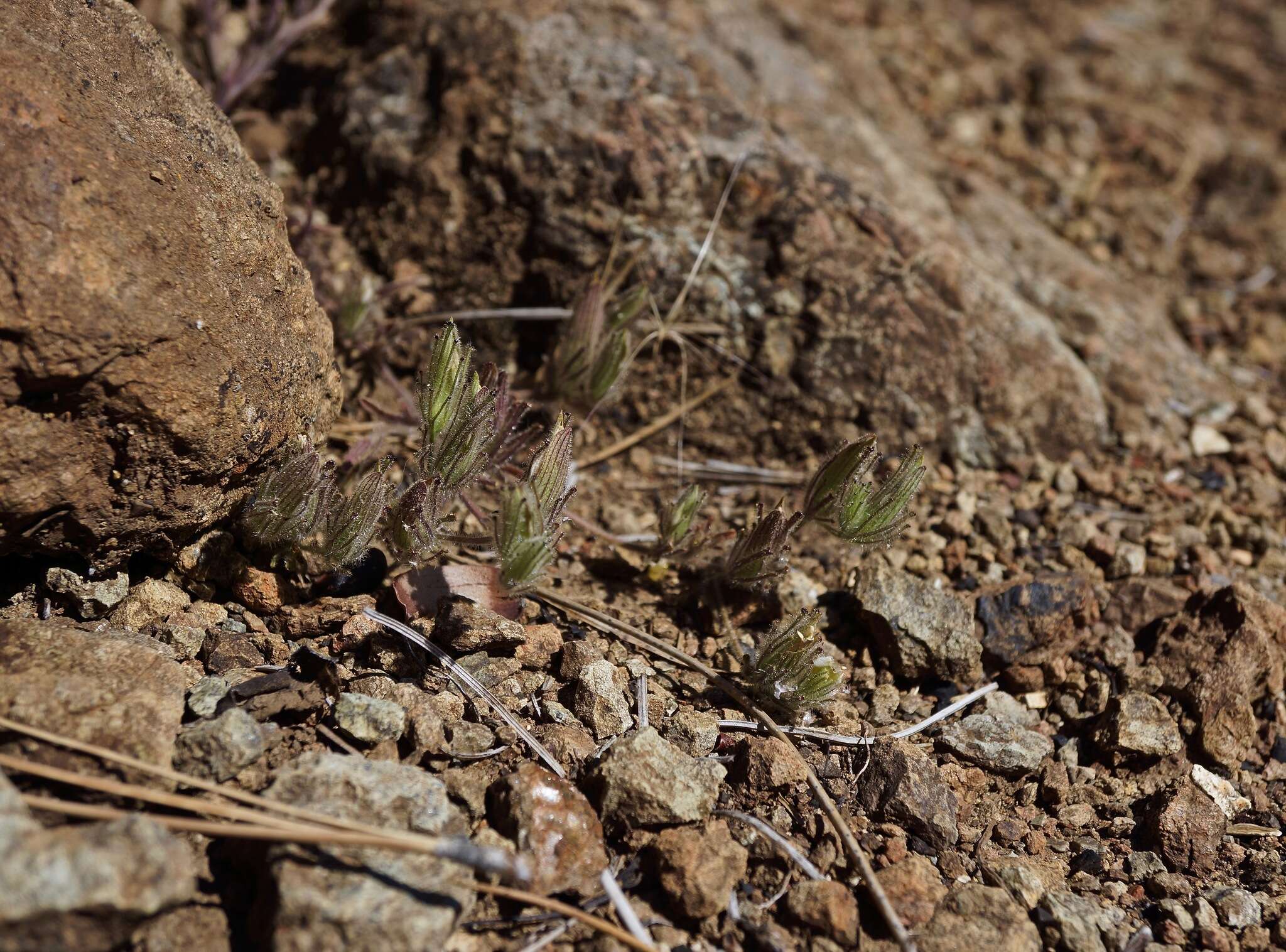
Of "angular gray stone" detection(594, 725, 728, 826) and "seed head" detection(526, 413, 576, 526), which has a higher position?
"seed head" detection(526, 413, 576, 526)

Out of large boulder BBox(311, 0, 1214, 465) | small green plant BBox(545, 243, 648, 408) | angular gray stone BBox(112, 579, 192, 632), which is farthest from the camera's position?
large boulder BBox(311, 0, 1214, 465)

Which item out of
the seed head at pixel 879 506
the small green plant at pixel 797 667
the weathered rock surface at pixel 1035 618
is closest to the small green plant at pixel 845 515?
the seed head at pixel 879 506

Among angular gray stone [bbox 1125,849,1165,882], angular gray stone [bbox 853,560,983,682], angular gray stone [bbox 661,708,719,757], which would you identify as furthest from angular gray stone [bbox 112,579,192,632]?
angular gray stone [bbox 1125,849,1165,882]

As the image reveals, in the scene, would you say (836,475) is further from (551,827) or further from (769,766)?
(551,827)

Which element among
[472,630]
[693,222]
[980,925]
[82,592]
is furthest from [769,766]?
[693,222]

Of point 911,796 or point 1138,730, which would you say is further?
point 1138,730

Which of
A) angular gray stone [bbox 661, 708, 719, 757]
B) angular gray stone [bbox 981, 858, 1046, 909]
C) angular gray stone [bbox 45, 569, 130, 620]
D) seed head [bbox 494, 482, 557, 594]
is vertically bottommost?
angular gray stone [bbox 981, 858, 1046, 909]

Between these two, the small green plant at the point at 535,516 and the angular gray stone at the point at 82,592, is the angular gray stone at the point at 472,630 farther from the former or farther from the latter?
the angular gray stone at the point at 82,592

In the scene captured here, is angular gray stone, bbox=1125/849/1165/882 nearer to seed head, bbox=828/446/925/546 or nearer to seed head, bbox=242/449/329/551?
seed head, bbox=828/446/925/546
